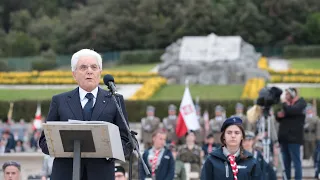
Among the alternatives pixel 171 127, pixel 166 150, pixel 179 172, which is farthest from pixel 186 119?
pixel 166 150

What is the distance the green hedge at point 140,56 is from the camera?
192ft

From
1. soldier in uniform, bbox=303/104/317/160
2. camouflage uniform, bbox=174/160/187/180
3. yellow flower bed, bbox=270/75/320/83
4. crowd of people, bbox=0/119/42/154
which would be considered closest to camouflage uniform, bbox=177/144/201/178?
camouflage uniform, bbox=174/160/187/180

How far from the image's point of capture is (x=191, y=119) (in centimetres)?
1867

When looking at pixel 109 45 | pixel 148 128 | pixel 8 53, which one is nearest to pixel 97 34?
pixel 109 45

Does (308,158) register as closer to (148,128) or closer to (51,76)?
(148,128)

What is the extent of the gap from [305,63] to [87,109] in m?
50.1

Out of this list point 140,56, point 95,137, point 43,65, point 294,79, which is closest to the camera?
point 95,137

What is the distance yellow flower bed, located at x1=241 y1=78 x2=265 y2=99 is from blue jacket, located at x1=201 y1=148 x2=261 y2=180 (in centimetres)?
2226

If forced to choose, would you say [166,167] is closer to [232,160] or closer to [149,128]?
[232,160]

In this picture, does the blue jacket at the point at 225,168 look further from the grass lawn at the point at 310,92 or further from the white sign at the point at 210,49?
the white sign at the point at 210,49

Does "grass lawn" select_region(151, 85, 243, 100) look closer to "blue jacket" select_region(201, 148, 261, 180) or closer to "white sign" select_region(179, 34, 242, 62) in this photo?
"white sign" select_region(179, 34, 242, 62)

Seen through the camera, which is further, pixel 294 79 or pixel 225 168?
pixel 294 79

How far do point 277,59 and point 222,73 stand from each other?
21430 millimetres

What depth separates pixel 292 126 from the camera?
1367cm
